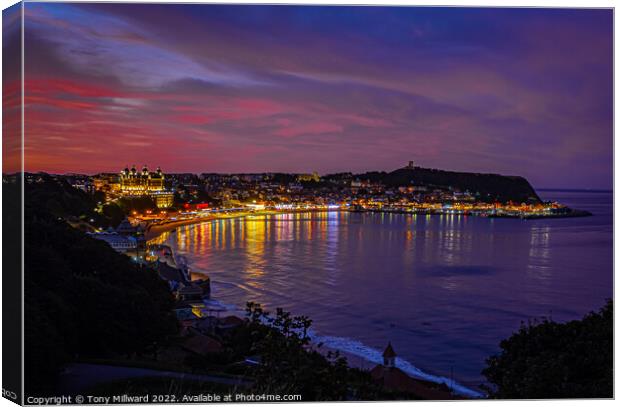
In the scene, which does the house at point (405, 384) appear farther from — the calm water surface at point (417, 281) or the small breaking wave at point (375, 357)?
the calm water surface at point (417, 281)

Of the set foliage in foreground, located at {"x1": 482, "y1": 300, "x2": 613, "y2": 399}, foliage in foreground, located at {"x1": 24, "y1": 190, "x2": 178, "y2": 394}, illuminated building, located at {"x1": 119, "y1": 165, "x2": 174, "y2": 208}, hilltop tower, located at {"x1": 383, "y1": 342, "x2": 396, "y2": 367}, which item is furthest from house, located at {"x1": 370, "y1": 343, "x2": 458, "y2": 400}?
illuminated building, located at {"x1": 119, "y1": 165, "x2": 174, "y2": 208}

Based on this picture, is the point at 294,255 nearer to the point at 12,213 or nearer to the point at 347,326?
the point at 347,326

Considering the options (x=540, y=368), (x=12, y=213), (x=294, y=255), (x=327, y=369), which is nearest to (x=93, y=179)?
(x=12, y=213)

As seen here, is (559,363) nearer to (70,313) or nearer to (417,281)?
(70,313)

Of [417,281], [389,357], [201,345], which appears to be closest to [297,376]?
[201,345]

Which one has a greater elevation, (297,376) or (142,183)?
(142,183)

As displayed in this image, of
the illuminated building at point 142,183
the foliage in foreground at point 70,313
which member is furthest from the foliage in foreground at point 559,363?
the illuminated building at point 142,183

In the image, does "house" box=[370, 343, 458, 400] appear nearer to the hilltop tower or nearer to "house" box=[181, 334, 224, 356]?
the hilltop tower
